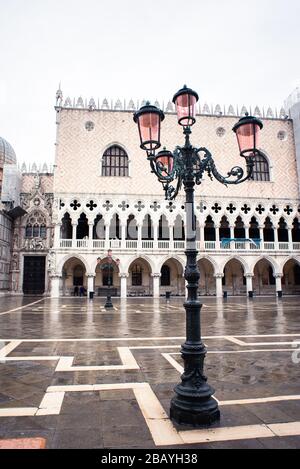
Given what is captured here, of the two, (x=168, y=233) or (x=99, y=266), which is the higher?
(x=168, y=233)

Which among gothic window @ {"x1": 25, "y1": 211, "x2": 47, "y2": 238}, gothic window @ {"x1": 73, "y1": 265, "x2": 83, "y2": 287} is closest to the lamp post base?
gothic window @ {"x1": 73, "y1": 265, "x2": 83, "y2": 287}

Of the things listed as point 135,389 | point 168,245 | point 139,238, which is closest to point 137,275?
point 139,238

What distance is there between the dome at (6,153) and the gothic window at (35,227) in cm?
761

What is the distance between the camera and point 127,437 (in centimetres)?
281

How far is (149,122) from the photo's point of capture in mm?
4070

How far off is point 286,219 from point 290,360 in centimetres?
2599

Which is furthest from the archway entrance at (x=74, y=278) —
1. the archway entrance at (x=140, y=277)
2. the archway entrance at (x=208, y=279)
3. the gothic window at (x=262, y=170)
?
the gothic window at (x=262, y=170)

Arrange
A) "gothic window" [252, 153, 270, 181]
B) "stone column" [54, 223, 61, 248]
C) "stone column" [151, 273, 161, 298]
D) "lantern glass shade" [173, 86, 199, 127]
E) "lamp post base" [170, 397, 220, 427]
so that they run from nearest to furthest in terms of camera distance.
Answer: "lamp post base" [170, 397, 220, 427]
"lantern glass shade" [173, 86, 199, 127]
"stone column" [54, 223, 61, 248]
"stone column" [151, 273, 161, 298]
"gothic window" [252, 153, 270, 181]

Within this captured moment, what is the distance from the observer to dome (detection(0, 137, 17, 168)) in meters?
34.8

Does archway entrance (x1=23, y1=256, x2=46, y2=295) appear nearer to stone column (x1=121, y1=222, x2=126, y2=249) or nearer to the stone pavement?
stone column (x1=121, y1=222, x2=126, y2=249)

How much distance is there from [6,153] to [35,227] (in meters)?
10.2

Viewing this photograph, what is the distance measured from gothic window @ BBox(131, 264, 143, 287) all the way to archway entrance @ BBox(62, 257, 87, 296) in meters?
4.24
